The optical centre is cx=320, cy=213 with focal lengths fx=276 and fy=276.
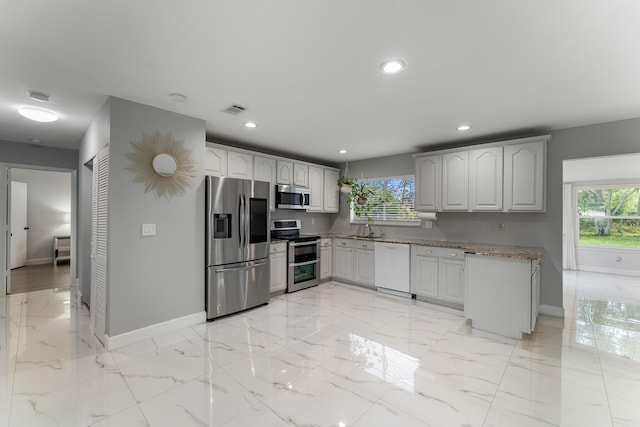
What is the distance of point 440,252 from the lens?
13.4 ft

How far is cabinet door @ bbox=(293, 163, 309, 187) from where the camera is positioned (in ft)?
17.1

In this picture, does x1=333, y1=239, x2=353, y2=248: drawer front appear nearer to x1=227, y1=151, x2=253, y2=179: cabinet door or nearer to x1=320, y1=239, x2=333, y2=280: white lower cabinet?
x1=320, y1=239, x2=333, y2=280: white lower cabinet

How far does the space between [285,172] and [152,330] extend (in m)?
3.11

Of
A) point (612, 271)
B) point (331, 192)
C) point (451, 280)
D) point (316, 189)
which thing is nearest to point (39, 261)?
point (316, 189)

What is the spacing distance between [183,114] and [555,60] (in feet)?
11.7

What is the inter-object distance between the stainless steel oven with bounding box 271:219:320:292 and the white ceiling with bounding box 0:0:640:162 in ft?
7.10

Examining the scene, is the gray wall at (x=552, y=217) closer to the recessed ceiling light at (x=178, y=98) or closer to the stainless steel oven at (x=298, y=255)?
the stainless steel oven at (x=298, y=255)

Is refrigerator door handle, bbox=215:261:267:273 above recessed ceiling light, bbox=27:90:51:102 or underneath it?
underneath

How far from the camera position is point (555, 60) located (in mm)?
2072

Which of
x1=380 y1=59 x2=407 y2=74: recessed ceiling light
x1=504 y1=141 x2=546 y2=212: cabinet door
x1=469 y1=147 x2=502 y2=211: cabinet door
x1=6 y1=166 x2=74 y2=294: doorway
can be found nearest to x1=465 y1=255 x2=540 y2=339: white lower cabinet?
x1=504 y1=141 x2=546 y2=212: cabinet door

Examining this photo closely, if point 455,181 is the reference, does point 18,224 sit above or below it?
below

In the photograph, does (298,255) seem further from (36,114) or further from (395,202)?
(36,114)

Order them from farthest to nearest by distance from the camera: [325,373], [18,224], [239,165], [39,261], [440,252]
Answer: [39,261]
[18,224]
[239,165]
[440,252]
[325,373]

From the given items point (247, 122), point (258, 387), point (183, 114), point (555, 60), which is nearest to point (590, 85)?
point (555, 60)
